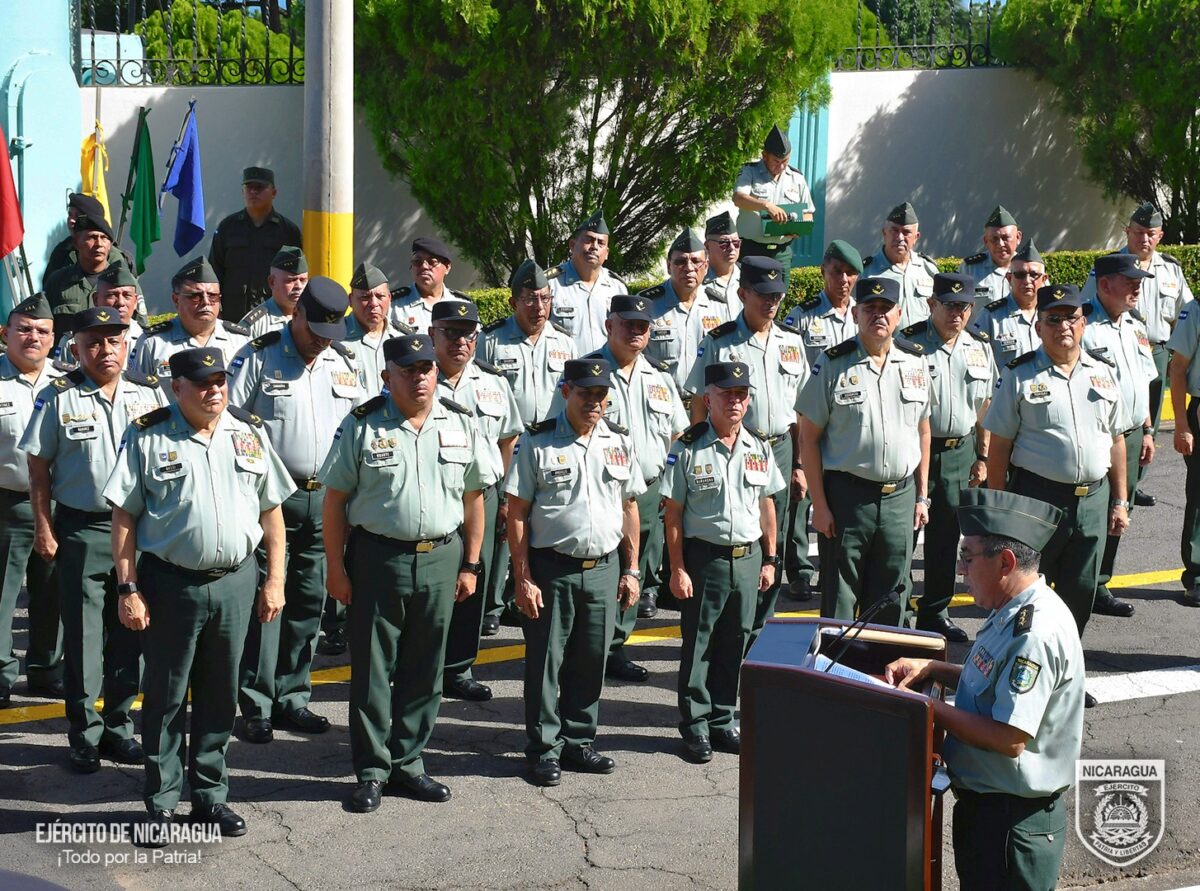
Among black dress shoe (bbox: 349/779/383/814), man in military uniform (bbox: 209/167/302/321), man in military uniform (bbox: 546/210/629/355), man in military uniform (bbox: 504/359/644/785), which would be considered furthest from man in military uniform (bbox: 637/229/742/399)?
black dress shoe (bbox: 349/779/383/814)

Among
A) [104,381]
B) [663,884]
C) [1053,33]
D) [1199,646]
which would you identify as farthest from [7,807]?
[1053,33]

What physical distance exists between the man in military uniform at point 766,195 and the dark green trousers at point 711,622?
5758 mm

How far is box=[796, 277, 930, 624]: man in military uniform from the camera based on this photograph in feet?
27.7

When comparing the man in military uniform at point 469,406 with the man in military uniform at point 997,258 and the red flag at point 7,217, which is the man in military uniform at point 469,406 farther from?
the man in military uniform at point 997,258

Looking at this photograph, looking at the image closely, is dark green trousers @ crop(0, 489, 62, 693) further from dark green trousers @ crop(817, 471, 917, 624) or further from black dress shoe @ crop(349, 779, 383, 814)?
dark green trousers @ crop(817, 471, 917, 624)

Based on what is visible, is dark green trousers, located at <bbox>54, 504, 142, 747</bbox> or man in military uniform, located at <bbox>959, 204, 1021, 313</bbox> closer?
dark green trousers, located at <bbox>54, 504, 142, 747</bbox>

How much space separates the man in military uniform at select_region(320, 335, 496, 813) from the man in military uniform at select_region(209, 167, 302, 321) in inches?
189

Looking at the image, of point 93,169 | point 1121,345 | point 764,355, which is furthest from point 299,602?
point 93,169

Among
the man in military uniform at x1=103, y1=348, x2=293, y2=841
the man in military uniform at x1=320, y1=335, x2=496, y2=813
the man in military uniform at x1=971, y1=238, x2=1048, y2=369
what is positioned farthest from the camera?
the man in military uniform at x1=971, y1=238, x2=1048, y2=369

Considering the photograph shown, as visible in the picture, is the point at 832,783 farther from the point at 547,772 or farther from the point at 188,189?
A: the point at 188,189

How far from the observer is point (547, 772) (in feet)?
24.6

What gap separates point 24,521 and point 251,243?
13.1 ft

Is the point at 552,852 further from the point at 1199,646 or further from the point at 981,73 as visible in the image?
the point at 981,73

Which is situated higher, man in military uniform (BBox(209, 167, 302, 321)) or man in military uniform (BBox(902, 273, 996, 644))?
man in military uniform (BBox(209, 167, 302, 321))
